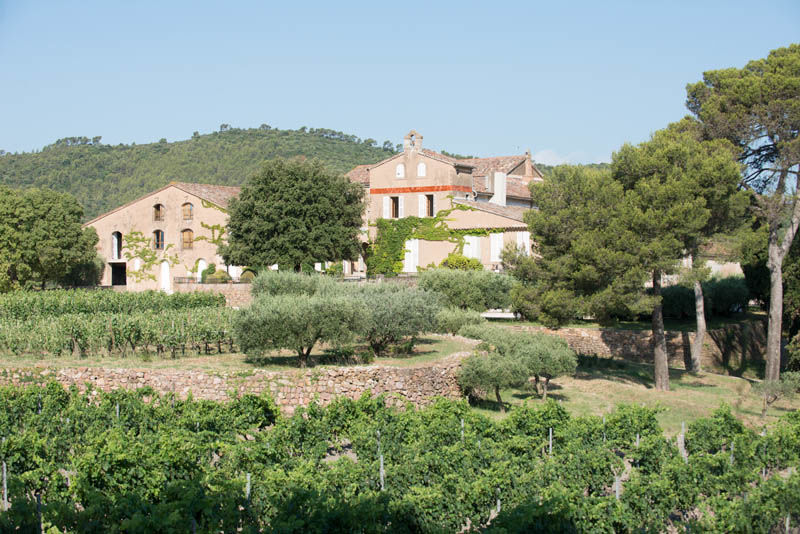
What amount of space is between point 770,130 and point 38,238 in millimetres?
37006

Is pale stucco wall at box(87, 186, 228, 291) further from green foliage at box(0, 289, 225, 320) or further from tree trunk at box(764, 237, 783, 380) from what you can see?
tree trunk at box(764, 237, 783, 380)

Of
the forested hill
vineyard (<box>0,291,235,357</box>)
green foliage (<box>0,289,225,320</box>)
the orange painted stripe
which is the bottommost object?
vineyard (<box>0,291,235,357</box>)

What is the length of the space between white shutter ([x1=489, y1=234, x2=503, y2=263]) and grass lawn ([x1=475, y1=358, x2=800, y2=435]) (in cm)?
1301

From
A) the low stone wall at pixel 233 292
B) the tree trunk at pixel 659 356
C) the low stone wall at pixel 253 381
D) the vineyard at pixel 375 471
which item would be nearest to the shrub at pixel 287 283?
the low stone wall at pixel 253 381

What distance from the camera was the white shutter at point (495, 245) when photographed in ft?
134

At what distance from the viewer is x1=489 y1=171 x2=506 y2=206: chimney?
151 ft

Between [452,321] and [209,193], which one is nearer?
[452,321]

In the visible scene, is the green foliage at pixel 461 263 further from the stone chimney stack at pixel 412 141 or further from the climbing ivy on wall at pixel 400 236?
the stone chimney stack at pixel 412 141

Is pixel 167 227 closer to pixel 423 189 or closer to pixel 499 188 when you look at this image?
pixel 423 189

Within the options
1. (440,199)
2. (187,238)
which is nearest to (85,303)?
(187,238)

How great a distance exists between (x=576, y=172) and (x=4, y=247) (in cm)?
3209

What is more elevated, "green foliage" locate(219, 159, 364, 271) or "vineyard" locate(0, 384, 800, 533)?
"green foliage" locate(219, 159, 364, 271)

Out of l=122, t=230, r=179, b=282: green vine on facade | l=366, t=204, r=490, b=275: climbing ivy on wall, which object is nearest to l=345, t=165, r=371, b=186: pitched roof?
l=366, t=204, r=490, b=275: climbing ivy on wall

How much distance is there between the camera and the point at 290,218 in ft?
125
